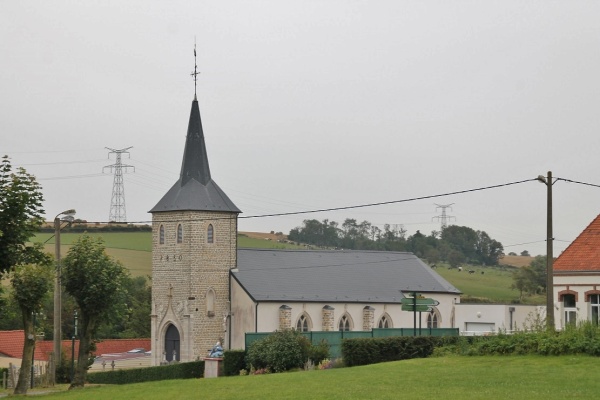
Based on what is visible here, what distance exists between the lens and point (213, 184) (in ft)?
231

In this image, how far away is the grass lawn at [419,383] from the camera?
2498 cm

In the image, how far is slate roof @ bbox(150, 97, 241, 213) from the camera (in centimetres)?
6925

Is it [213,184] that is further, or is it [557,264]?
[213,184]

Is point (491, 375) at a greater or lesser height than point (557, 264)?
lesser

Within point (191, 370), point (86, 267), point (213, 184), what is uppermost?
point (213, 184)

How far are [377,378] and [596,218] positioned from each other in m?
23.7

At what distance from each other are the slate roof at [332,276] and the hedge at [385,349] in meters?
29.2

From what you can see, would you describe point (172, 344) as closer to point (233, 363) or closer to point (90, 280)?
point (233, 363)

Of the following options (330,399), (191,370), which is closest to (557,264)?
(191,370)

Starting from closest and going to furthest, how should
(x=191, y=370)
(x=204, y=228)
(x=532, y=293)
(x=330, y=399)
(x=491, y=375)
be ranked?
(x=330, y=399), (x=491, y=375), (x=191, y=370), (x=204, y=228), (x=532, y=293)

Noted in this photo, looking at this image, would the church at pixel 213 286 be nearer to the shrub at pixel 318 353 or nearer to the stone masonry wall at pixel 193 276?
the stone masonry wall at pixel 193 276

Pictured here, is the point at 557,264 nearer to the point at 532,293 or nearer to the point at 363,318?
the point at 363,318

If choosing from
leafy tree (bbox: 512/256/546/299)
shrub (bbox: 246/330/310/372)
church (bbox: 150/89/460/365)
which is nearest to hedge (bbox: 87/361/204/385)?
shrub (bbox: 246/330/310/372)

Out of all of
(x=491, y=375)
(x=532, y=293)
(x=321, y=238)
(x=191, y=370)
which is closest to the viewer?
(x=491, y=375)
